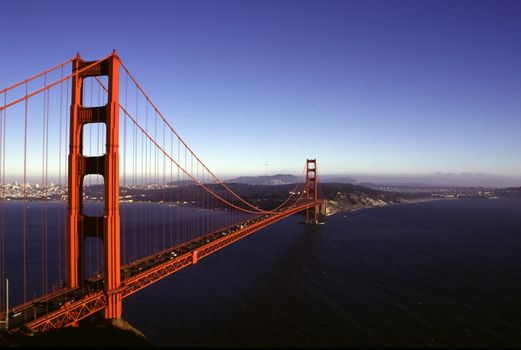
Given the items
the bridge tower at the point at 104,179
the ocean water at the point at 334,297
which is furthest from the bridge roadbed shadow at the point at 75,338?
the ocean water at the point at 334,297

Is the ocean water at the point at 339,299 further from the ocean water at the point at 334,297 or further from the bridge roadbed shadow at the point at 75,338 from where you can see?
the bridge roadbed shadow at the point at 75,338

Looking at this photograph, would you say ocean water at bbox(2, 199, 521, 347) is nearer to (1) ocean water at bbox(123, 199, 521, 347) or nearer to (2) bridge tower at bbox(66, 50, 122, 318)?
(1) ocean water at bbox(123, 199, 521, 347)

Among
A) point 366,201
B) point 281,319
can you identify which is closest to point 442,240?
point 281,319

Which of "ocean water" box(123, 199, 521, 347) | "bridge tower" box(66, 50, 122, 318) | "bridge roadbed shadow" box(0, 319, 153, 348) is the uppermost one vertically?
"bridge tower" box(66, 50, 122, 318)

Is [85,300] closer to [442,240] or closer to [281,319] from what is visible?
[281,319]

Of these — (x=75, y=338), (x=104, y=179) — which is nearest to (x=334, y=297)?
(x=104, y=179)

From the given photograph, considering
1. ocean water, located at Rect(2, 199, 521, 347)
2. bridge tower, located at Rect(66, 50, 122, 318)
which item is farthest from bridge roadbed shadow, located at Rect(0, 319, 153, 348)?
ocean water, located at Rect(2, 199, 521, 347)
